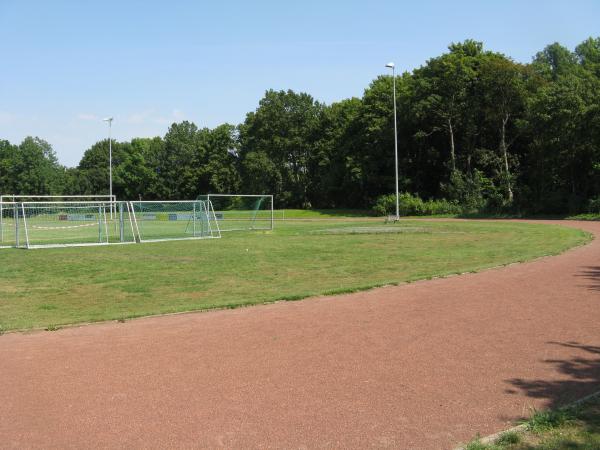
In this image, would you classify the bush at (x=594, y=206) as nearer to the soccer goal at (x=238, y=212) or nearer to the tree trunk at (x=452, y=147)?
the tree trunk at (x=452, y=147)

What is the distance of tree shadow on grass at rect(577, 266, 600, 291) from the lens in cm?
1114

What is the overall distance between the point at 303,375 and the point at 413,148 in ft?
202

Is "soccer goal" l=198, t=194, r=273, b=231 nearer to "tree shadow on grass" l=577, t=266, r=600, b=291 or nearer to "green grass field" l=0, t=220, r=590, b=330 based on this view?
"green grass field" l=0, t=220, r=590, b=330

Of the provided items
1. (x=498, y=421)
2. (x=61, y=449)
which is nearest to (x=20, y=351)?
(x=61, y=449)

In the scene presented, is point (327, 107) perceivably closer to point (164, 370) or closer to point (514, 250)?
point (514, 250)

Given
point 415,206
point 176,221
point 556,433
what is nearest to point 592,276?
point 556,433

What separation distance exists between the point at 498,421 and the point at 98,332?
5.87m

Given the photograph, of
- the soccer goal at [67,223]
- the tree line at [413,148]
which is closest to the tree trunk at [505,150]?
the tree line at [413,148]

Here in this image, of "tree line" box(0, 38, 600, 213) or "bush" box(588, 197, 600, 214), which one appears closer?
"bush" box(588, 197, 600, 214)

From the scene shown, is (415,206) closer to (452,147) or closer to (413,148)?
(452,147)

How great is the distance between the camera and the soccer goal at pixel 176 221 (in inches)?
1167

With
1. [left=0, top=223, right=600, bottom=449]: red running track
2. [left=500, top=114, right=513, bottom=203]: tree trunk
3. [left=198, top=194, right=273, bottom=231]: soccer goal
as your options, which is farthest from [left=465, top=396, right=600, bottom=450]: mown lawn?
[left=500, top=114, right=513, bottom=203]: tree trunk

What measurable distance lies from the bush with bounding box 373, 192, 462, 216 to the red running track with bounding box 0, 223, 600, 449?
4458 cm

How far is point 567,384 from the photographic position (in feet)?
17.7
